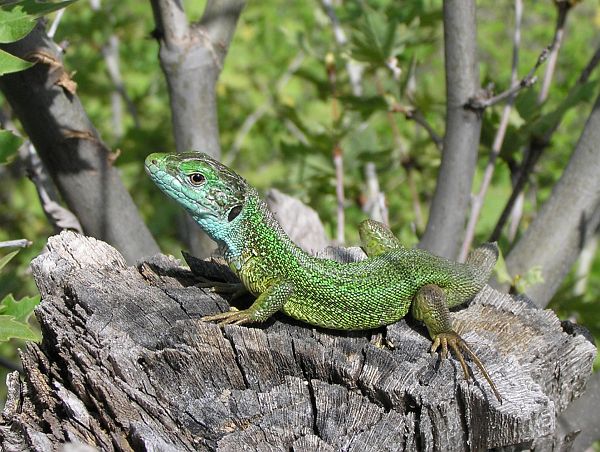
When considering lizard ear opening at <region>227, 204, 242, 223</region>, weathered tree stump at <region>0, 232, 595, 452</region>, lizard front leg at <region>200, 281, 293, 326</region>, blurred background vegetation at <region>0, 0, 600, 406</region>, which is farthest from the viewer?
blurred background vegetation at <region>0, 0, 600, 406</region>

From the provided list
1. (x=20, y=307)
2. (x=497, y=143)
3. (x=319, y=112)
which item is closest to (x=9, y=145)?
(x=20, y=307)

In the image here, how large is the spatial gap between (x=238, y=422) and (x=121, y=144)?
309cm

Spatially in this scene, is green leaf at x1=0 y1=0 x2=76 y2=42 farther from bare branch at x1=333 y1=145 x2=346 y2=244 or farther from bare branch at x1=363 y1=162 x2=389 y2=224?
bare branch at x1=363 y1=162 x2=389 y2=224

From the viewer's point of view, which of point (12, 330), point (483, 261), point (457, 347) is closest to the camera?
point (12, 330)

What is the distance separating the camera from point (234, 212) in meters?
3.08

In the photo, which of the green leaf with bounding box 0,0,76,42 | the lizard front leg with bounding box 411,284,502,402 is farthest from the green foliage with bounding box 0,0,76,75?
the lizard front leg with bounding box 411,284,502,402

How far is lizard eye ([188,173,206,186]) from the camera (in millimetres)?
2977

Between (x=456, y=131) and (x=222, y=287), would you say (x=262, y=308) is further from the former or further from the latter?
(x=456, y=131)

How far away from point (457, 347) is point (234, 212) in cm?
102

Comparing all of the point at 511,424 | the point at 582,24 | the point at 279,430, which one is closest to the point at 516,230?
the point at 511,424

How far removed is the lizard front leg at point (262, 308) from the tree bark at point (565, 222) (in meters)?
1.43

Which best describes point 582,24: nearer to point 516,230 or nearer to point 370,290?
point 516,230

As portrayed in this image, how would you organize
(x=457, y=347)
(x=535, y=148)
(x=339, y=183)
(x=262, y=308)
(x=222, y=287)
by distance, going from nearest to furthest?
(x=457, y=347)
(x=262, y=308)
(x=222, y=287)
(x=535, y=148)
(x=339, y=183)

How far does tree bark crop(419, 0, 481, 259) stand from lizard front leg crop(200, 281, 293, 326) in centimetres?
113
